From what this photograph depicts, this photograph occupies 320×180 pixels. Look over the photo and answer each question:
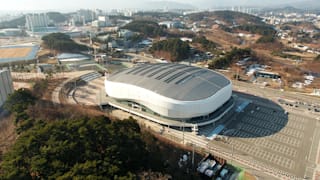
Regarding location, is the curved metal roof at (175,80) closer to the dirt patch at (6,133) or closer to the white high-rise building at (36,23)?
the dirt patch at (6,133)

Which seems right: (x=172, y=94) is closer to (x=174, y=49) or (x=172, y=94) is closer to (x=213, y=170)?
(x=213, y=170)

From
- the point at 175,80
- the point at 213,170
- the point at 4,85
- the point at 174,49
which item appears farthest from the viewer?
the point at 174,49

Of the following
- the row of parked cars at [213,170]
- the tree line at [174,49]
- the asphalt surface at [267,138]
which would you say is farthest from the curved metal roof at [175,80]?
the tree line at [174,49]

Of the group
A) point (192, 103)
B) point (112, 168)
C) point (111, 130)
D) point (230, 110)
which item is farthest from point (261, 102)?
point (112, 168)

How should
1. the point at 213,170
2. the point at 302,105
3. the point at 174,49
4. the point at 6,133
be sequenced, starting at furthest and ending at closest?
the point at 174,49 < the point at 302,105 < the point at 6,133 < the point at 213,170

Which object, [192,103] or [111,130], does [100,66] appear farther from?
[111,130]

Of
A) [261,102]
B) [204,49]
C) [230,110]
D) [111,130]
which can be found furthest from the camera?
[204,49]

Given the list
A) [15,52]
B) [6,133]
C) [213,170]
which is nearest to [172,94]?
[213,170]
